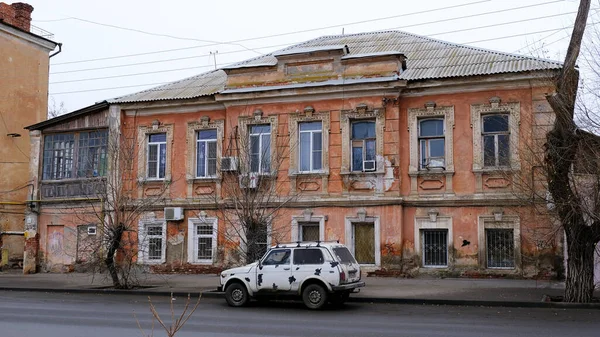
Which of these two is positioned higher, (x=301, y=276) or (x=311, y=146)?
(x=311, y=146)

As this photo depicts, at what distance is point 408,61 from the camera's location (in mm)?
23562

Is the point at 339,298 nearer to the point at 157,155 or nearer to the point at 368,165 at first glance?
the point at 368,165

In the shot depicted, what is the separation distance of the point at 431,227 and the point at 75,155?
48.5 feet

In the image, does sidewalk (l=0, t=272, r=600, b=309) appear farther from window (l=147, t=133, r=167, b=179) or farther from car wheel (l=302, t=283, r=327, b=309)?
window (l=147, t=133, r=167, b=179)

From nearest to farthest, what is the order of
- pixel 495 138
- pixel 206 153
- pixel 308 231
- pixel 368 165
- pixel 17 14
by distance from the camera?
pixel 495 138, pixel 368 165, pixel 308 231, pixel 206 153, pixel 17 14

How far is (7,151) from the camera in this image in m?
30.6

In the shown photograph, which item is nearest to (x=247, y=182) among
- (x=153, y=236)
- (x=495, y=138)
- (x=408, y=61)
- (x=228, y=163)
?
(x=228, y=163)

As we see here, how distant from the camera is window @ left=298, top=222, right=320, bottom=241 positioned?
74.6 ft

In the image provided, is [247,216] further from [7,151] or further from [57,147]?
[7,151]

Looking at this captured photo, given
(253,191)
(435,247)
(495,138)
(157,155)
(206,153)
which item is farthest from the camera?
(157,155)

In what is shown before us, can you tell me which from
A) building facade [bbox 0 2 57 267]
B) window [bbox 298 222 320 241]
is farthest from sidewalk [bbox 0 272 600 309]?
building facade [bbox 0 2 57 267]

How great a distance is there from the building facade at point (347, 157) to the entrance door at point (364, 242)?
5 centimetres

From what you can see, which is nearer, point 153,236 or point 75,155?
point 153,236

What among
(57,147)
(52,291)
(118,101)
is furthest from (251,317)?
(57,147)
